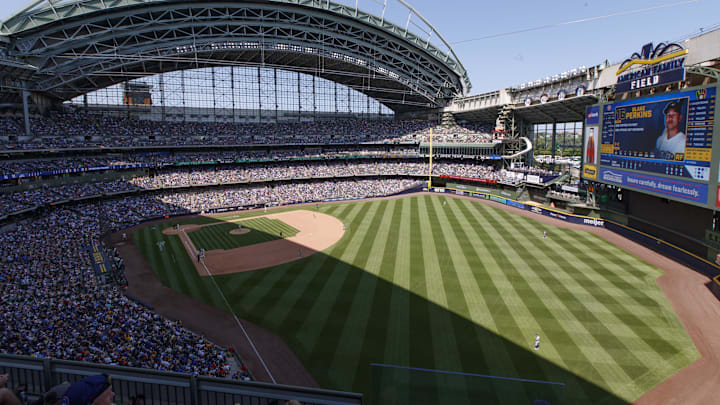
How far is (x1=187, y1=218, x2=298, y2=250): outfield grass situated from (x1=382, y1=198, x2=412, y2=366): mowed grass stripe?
13658 millimetres

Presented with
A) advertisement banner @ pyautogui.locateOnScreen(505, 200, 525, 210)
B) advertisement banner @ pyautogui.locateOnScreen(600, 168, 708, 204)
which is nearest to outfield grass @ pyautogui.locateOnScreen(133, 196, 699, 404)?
advertisement banner @ pyautogui.locateOnScreen(600, 168, 708, 204)

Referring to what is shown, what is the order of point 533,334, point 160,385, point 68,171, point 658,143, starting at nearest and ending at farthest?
point 160,385
point 533,334
point 658,143
point 68,171

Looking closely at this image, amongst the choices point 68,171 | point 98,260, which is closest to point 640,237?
point 98,260

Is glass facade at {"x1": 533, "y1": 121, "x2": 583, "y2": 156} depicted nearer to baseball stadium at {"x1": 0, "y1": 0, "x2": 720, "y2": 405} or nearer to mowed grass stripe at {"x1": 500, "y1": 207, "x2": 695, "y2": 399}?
baseball stadium at {"x1": 0, "y1": 0, "x2": 720, "y2": 405}

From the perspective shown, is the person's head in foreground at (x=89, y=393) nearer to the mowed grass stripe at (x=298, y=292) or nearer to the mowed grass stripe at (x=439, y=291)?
the mowed grass stripe at (x=439, y=291)

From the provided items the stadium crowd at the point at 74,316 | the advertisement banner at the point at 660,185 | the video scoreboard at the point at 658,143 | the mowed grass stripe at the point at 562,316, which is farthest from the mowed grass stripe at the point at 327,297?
the video scoreboard at the point at 658,143

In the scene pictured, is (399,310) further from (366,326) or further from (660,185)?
(660,185)

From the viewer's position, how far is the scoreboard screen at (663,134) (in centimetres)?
2459

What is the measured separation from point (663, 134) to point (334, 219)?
3362 cm

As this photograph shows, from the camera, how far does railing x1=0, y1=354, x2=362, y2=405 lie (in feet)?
16.0

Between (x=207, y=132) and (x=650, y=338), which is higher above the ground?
(x=207, y=132)

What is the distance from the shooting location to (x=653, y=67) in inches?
1142

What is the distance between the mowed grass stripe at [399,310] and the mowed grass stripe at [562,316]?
735cm

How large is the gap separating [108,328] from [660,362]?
26.8 meters
